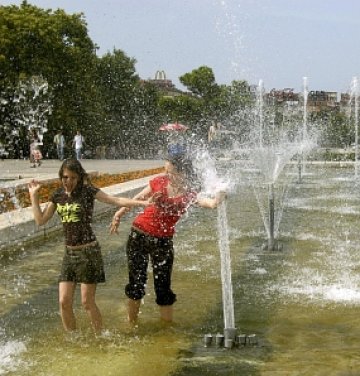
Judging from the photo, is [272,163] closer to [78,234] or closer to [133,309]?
[133,309]

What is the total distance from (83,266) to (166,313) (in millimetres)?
810

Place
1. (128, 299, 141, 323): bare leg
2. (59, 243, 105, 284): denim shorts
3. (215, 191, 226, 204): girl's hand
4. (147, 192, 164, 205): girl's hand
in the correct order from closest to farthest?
1. (215, 191, 226, 204): girl's hand
2. (59, 243, 105, 284): denim shorts
3. (147, 192, 164, 205): girl's hand
4. (128, 299, 141, 323): bare leg

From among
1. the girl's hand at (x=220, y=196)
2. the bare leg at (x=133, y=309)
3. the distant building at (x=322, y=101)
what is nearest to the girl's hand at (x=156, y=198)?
the girl's hand at (x=220, y=196)

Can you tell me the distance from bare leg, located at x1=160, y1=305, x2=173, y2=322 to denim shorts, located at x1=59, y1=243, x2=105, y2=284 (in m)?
0.61

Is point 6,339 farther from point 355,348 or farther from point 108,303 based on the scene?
point 355,348

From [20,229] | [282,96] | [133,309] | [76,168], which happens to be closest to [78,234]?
[76,168]

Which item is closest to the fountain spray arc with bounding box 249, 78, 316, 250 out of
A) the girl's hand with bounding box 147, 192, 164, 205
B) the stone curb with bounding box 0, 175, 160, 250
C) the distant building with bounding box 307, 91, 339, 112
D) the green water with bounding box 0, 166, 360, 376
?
the green water with bounding box 0, 166, 360, 376

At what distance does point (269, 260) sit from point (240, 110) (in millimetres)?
52230

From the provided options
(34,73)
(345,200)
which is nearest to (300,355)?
(345,200)

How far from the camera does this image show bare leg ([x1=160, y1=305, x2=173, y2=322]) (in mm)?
5035

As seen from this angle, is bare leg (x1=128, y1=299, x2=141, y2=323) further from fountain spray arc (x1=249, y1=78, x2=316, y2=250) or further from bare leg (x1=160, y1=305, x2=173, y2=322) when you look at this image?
fountain spray arc (x1=249, y1=78, x2=316, y2=250)

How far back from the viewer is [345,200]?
576 inches

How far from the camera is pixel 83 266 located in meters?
4.58

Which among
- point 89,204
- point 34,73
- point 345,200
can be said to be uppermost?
point 34,73
